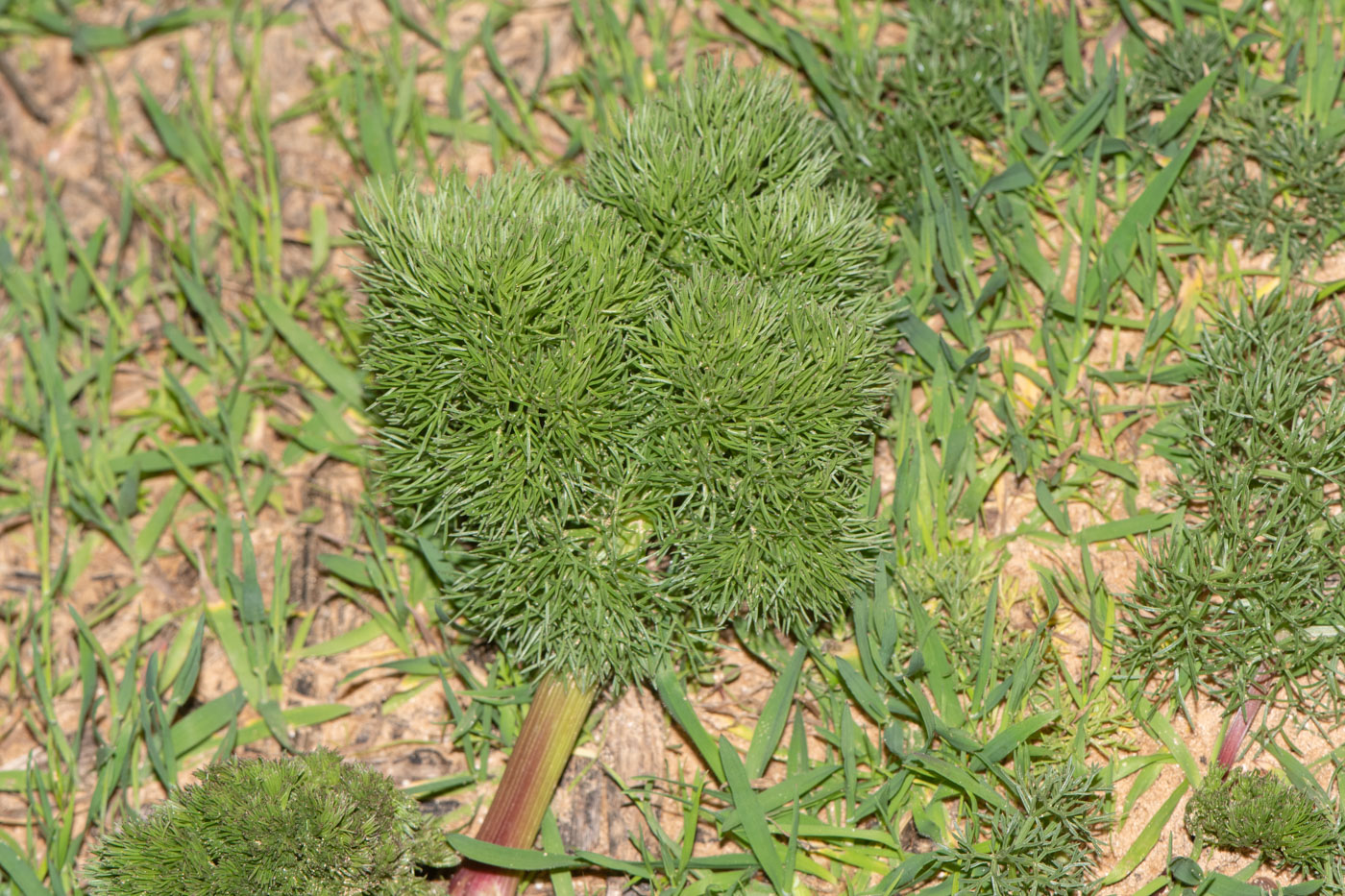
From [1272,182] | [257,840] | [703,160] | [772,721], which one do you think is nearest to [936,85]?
[1272,182]

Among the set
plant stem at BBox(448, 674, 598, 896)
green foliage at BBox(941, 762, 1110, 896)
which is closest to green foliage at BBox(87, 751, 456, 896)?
plant stem at BBox(448, 674, 598, 896)

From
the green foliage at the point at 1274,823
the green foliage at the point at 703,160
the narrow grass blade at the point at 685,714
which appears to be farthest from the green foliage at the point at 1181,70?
the narrow grass blade at the point at 685,714

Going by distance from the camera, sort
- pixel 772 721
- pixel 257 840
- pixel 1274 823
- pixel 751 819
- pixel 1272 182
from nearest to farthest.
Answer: pixel 257 840 < pixel 1274 823 < pixel 751 819 < pixel 772 721 < pixel 1272 182

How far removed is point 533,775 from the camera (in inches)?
75.6

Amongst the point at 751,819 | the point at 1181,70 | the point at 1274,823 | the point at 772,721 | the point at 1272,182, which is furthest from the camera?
the point at 1181,70

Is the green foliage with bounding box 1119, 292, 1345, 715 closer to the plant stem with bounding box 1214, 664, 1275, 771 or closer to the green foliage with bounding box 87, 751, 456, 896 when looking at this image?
the plant stem with bounding box 1214, 664, 1275, 771

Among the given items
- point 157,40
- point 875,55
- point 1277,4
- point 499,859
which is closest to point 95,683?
point 499,859

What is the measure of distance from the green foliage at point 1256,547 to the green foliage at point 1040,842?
26 centimetres

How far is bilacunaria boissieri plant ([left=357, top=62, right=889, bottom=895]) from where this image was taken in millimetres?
1734

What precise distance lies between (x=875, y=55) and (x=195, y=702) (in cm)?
201

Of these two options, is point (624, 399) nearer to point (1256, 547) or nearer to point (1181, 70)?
point (1256, 547)

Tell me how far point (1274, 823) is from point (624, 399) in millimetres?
1195

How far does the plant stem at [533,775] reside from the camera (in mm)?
1916

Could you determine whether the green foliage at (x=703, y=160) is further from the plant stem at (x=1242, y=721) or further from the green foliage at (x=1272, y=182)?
the plant stem at (x=1242, y=721)
